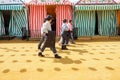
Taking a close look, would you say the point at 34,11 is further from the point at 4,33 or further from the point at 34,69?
the point at 34,69

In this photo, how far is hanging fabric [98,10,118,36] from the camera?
1995cm

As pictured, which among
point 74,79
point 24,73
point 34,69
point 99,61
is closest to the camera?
point 74,79

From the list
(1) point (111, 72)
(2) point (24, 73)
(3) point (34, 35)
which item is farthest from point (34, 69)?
(3) point (34, 35)

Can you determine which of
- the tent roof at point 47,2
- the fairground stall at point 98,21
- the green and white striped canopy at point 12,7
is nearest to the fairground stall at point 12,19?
the green and white striped canopy at point 12,7

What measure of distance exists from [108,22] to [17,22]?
21.8 ft

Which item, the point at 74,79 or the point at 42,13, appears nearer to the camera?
the point at 74,79

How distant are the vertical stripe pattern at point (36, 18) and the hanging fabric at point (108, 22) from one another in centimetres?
415

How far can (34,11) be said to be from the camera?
64.9ft

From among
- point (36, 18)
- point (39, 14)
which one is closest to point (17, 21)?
point (36, 18)

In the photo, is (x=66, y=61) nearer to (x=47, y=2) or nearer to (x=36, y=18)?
(x=47, y=2)

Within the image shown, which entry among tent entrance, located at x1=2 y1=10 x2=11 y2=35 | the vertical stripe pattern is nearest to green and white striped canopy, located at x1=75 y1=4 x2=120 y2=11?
the vertical stripe pattern

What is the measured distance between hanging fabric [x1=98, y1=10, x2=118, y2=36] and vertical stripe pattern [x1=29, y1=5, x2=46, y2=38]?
163 inches

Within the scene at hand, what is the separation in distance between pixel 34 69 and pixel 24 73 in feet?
2.11

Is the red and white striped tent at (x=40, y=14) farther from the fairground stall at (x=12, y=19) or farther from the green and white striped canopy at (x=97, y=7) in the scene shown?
the green and white striped canopy at (x=97, y=7)
